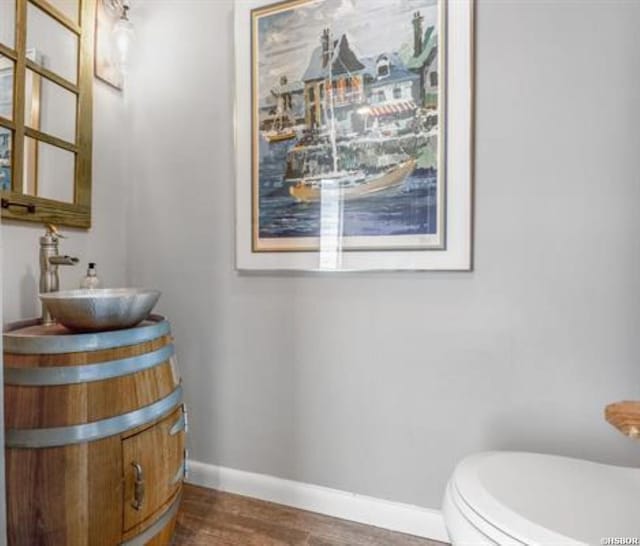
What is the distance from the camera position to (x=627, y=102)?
45.9 inches

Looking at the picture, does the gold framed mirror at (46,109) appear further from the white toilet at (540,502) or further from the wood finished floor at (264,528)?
the white toilet at (540,502)

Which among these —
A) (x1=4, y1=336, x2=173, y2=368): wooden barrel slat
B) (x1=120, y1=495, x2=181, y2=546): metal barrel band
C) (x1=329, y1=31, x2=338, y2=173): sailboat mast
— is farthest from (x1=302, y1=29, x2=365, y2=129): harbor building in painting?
(x1=120, y1=495, x2=181, y2=546): metal barrel band

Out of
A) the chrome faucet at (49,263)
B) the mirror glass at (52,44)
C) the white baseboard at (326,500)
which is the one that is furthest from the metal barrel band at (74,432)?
the mirror glass at (52,44)

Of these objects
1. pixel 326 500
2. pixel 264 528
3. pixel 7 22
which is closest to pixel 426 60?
pixel 7 22

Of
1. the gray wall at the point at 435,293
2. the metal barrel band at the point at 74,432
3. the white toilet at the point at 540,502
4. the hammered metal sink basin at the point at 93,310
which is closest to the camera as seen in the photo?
the white toilet at the point at 540,502

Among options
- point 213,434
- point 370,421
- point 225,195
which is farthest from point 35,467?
point 225,195

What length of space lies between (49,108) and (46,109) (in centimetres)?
1

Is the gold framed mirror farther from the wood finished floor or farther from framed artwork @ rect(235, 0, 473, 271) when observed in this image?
the wood finished floor

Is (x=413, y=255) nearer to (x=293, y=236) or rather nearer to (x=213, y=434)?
(x=293, y=236)

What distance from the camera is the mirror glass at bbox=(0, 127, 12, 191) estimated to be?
1275mm

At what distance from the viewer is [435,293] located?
1.38 m

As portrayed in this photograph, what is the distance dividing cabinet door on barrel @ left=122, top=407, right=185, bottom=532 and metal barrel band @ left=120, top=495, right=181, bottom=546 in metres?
0.04

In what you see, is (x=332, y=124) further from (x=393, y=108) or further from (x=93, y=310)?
(x=93, y=310)

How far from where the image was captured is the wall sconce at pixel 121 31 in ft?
5.49
